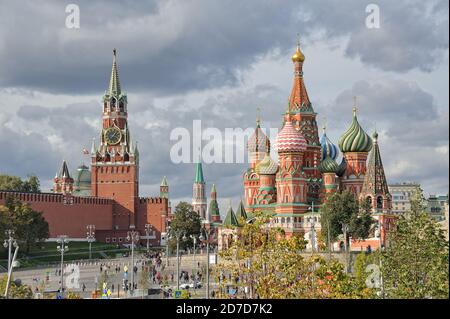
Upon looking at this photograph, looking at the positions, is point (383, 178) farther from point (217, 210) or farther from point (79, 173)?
point (79, 173)

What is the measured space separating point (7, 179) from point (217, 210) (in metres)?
35.1

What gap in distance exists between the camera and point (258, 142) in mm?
110750

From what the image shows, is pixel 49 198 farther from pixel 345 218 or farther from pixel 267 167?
pixel 345 218

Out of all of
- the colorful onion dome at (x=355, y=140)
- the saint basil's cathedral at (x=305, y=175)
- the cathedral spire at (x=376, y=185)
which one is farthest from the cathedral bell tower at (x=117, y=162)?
the cathedral spire at (x=376, y=185)

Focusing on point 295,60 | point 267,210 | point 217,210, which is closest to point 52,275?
point 267,210

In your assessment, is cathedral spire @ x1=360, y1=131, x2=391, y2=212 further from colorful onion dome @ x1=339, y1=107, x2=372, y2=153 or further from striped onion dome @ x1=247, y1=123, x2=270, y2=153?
striped onion dome @ x1=247, y1=123, x2=270, y2=153

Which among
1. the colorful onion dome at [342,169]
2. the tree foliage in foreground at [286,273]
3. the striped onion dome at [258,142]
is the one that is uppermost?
the striped onion dome at [258,142]

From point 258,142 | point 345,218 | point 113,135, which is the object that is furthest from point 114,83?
point 345,218

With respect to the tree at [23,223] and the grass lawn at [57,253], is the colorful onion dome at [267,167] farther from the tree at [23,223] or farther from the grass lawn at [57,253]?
the tree at [23,223]

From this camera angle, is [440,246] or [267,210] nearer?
[440,246]

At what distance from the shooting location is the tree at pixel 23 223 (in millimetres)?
85062

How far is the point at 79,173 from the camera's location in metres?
148

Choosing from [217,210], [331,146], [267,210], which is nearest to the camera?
[267,210]

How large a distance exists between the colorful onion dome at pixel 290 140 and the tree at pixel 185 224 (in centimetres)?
1550
